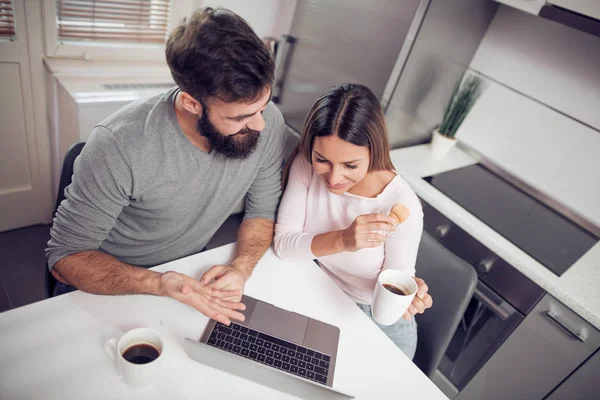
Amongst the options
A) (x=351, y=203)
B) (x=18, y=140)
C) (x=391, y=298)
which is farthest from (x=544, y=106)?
(x=18, y=140)

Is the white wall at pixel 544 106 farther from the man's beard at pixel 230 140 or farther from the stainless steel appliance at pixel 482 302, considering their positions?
the man's beard at pixel 230 140

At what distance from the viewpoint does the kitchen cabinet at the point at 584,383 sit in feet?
4.14

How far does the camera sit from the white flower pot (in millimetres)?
1849

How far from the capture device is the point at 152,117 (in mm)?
1004

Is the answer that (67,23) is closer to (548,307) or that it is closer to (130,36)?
(130,36)

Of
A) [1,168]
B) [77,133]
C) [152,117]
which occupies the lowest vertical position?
[1,168]

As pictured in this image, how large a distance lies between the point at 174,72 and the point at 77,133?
0.97 meters

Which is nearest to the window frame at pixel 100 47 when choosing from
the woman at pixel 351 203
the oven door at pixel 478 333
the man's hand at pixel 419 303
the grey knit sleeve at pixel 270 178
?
the grey knit sleeve at pixel 270 178

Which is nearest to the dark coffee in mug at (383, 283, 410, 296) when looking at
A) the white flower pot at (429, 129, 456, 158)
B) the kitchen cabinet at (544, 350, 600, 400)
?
the kitchen cabinet at (544, 350, 600, 400)

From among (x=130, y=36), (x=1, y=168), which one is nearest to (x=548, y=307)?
(x=130, y=36)

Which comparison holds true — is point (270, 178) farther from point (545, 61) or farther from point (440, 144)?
point (545, 61)

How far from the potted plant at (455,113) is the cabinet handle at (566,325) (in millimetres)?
847

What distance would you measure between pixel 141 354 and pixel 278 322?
1.04 feet

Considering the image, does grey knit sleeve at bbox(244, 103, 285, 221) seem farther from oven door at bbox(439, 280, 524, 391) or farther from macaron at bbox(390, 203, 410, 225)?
oven door at bbox(439, 280, 524, 391)
